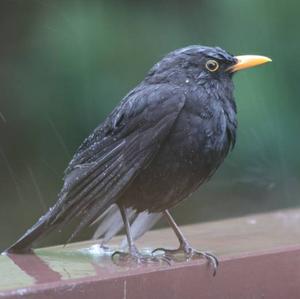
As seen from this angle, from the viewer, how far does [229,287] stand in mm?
2902

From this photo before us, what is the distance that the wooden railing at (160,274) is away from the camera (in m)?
2.58

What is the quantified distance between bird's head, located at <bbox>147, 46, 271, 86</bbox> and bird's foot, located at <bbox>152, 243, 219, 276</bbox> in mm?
642

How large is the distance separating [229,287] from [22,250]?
0.88 meters

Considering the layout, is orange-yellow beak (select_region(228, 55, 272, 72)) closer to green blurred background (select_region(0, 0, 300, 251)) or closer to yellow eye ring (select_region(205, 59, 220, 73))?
yellow eye ring (select_region(205, 59, 220, 73))

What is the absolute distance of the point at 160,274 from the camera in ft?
9.02

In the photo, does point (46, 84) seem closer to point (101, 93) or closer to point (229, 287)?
point (101, 93)

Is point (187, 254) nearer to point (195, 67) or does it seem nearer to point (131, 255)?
point (131, 255)

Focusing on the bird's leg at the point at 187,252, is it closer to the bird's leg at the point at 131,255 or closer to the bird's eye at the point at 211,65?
the bird's leg at the point at 131,255

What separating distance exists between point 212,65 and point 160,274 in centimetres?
84

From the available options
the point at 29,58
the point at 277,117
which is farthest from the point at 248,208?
the point at 29,58

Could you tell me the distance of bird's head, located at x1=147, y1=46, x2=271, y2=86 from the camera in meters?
3.04

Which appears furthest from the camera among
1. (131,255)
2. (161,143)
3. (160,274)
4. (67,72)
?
(67,72)

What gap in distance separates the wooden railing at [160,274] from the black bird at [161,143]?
0.33 feet

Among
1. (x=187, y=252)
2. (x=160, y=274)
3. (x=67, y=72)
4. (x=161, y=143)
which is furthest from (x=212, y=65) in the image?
(x=67, y=72)
